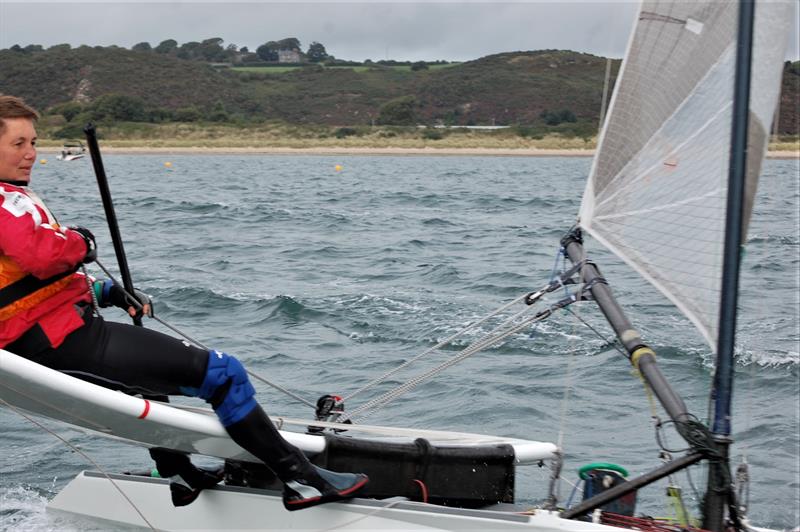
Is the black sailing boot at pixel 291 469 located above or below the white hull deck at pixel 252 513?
above

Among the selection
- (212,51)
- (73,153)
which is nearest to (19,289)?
(73,153)

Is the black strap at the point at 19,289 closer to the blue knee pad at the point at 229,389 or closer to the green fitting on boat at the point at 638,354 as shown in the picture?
the blue knee pad at the point at 229,389

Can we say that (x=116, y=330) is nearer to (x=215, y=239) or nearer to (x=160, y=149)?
(x=215, y=239)

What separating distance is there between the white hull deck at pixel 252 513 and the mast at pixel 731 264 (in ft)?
1.25

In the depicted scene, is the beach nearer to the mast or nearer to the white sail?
the white sail

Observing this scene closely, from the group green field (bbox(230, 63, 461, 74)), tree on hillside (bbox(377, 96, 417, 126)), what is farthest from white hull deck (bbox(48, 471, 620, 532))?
green field (bbox(230, 63, 461, 74))

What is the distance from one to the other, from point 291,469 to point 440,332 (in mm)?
4739

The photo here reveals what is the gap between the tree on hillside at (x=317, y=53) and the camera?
386 feet

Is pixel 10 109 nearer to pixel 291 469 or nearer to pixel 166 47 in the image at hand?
pixel 291 469

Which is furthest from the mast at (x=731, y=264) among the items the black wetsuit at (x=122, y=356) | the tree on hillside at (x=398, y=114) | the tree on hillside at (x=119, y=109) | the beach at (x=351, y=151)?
the tree on hillside at (x=398, y=114)

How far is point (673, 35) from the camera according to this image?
382 centimetres

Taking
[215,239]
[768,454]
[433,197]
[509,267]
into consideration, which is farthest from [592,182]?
[433,197]

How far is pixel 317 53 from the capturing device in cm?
11844

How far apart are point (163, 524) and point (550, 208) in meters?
16.2
